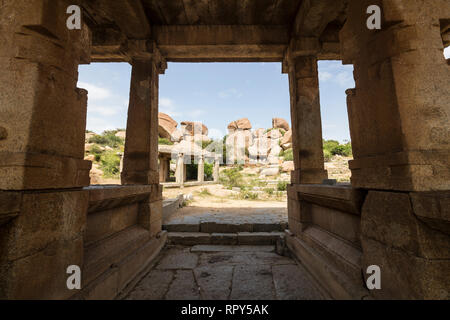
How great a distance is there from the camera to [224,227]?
379 cm

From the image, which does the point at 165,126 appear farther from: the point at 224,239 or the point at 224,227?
the point at 224,239

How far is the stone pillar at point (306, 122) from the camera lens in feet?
10.3

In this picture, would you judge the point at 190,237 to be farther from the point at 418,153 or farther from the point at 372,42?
the point at 372,42

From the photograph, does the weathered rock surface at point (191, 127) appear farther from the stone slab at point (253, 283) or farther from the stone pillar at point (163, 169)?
the stone slab at point (253, 283)

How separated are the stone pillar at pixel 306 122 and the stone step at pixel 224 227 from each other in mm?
1120

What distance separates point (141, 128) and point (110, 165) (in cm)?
1969

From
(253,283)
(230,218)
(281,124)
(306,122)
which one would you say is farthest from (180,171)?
(281,124)

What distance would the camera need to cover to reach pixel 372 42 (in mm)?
1435

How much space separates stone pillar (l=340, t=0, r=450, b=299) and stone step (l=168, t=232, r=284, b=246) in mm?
2120

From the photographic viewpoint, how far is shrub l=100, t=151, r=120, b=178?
18552 mm

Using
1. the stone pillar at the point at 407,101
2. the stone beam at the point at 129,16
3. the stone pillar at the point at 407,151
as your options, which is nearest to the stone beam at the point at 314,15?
the stone pillar at the point at 407,151

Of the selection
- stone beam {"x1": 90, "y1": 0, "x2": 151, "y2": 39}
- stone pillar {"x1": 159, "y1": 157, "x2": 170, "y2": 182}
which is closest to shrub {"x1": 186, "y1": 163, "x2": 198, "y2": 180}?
stone pillar {"x1": 159, "y1": 157, "x2": 170, "y2": 182}

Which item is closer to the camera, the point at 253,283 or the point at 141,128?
the point at 253,283

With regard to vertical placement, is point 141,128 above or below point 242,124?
below
